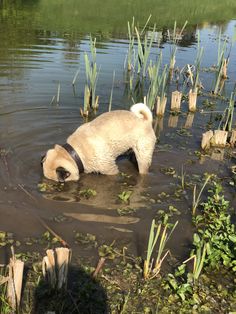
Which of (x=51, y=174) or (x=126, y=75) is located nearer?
(x=51, y=174)

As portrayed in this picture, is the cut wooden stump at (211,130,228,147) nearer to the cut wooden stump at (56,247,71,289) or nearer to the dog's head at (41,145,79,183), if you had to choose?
the dog's head at (41,145,79,183)

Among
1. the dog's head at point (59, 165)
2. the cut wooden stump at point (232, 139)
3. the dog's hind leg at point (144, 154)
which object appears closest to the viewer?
the dog's head at point (59, 165)

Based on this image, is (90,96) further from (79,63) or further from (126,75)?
(79,63)

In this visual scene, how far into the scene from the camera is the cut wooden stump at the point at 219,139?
28.7 feet

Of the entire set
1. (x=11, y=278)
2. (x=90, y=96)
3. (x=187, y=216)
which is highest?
(x=90, y=96)

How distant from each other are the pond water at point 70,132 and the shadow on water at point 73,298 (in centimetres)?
76

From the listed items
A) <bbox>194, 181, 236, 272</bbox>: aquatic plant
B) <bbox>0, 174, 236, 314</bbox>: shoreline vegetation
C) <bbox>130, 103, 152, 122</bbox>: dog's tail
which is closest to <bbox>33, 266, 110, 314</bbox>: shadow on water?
<bbox>0, 174, 236, 314</bbox>: shoreline vegetation

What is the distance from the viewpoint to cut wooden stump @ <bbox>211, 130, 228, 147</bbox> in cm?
876

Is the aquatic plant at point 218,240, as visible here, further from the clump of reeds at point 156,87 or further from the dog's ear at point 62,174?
the clump of reeds at point 156,87

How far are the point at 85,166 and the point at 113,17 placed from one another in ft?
67.5

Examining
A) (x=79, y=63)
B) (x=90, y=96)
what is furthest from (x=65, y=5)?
(x=90, y=96)

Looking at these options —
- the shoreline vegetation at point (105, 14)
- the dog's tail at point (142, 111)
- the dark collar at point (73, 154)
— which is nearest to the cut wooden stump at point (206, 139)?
the dog's tail at point (142, 111)

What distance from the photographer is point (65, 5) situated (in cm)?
2795

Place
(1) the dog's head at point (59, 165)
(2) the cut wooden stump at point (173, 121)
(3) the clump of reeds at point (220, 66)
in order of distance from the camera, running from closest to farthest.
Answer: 1. (1) the dog's head at point (59, 165)
2. (2) the cut wooden stump at point (173, 121)
3. (3) the clump of reeds at point (220, 66)
